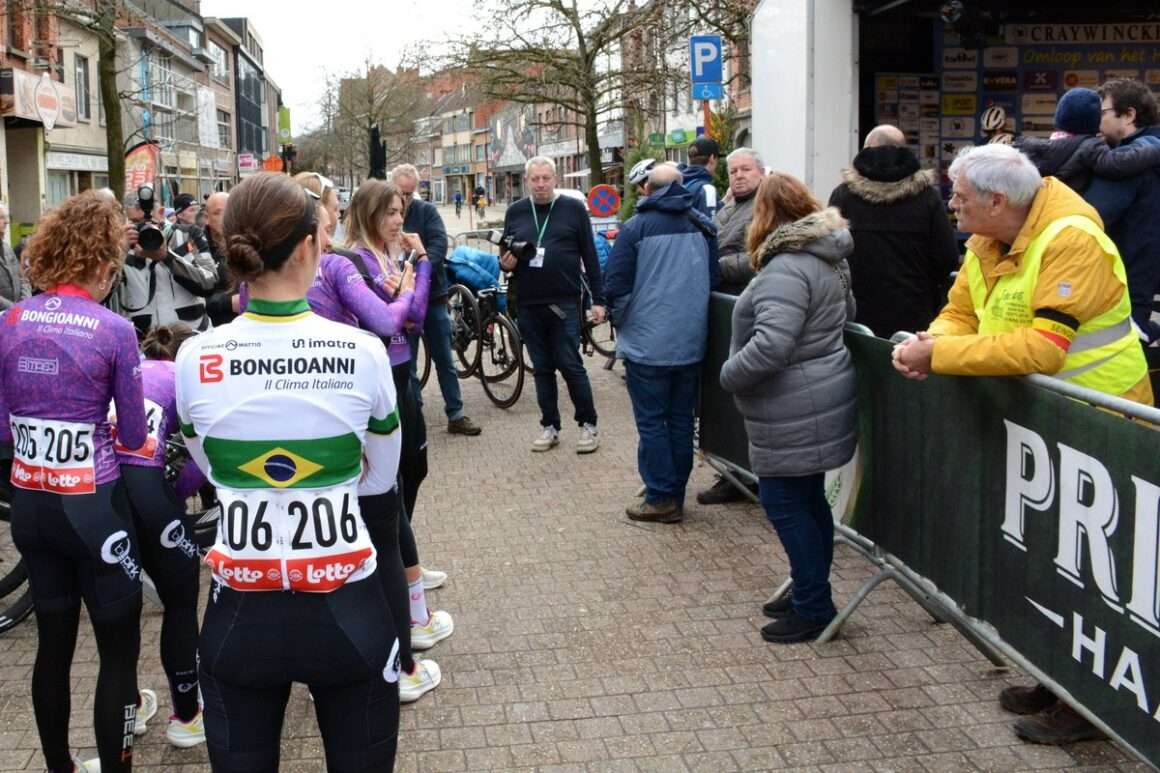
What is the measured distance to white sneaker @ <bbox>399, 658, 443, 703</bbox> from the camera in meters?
4.49

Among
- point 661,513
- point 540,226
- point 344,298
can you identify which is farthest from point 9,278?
point 661,513

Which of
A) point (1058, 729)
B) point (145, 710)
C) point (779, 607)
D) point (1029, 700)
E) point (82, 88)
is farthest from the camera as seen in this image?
point (82, 88)

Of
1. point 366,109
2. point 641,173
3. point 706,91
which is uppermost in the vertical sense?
point 366,109

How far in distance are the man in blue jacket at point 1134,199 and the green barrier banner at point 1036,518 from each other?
197 cm

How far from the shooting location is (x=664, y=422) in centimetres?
684

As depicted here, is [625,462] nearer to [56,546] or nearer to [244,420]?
[56,546]

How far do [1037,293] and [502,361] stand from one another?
7.88 m

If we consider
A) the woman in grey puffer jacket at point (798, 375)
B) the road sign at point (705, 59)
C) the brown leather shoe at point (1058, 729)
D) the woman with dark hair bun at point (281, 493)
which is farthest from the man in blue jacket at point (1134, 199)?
the road sign at point (705, 59)

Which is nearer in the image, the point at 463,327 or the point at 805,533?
the point at 805,533

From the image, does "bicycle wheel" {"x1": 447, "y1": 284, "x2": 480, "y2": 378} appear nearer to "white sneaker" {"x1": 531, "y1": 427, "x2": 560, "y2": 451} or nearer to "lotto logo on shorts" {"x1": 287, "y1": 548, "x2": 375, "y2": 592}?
"white sneaker" {"x1": 531, "y1": 427, "x2": 560, "y2": 451}

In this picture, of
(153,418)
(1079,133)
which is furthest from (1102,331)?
(153,418)

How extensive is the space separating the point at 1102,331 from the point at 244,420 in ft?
8.94

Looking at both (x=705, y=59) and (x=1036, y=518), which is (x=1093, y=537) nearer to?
(x=1036, y=518)

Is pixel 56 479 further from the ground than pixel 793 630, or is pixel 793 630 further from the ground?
pixel 56 479
